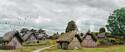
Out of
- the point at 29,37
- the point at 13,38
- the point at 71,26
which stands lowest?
the point at 29,37

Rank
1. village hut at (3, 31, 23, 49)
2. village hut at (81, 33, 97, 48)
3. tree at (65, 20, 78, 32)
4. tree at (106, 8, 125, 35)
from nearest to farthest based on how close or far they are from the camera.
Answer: village hut at (3, 31, 23, 49), village hut at (81, 33, 97, 48), tree at (106, 8, 125, 35), tree at (65, 20, 78, 32)

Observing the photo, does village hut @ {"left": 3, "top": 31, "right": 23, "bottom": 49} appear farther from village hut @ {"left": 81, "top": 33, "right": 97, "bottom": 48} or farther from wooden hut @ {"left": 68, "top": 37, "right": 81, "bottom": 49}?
village hut @ {"left": 81, "top": 33, "right": 97, "bottom": 48}

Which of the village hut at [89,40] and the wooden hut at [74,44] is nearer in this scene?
the wooden hut at [74,44]

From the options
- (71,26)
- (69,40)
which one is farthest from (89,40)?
(71,26)

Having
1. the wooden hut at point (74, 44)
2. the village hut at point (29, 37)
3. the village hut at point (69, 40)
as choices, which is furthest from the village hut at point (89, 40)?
the village hut at point (29, 37)

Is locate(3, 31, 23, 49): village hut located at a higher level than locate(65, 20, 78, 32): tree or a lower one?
lower

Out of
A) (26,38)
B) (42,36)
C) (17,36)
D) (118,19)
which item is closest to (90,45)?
(17,36)

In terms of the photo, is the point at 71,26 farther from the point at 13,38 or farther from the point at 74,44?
the point at 74,44

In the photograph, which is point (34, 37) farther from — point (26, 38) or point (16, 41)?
point (16, 41)

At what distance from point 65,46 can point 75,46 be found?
11.5 feet

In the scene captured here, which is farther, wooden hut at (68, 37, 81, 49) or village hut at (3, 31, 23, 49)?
village hut at (3, 31, 23, 49)

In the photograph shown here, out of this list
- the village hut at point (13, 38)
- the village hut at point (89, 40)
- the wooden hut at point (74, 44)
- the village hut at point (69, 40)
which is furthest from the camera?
the village hut at point (89, 40)

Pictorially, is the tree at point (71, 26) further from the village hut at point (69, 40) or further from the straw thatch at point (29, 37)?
the village hut at point (69, 40)

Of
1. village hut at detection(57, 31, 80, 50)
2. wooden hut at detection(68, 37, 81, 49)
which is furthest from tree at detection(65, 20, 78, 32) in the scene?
wooden hut at detection(68, 37, 81, 49)
